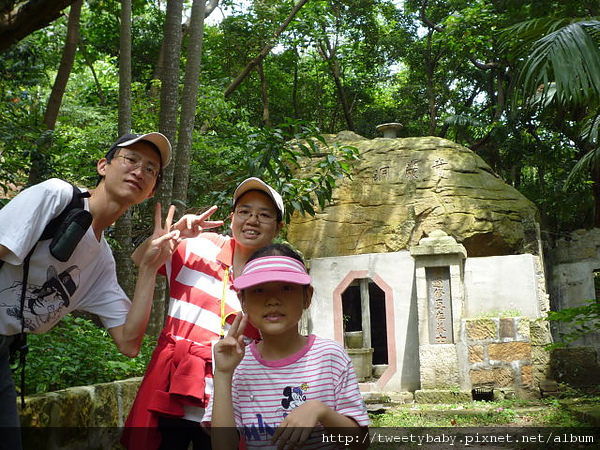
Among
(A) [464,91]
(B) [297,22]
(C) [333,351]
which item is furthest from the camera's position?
(A) [464,91]

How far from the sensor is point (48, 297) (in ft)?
6.48

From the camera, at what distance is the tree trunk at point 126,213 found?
5668 millimetres

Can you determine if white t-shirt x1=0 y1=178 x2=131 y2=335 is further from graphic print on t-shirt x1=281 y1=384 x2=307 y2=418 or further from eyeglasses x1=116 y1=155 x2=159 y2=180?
graphic print on t-shirt x1=281 y1=384 x2=307 y2=418

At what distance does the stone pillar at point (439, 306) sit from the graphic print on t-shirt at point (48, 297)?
24.4 feet

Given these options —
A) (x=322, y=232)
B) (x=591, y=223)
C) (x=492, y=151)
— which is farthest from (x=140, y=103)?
(x=591, y=223)

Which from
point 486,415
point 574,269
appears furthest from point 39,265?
point 574,269

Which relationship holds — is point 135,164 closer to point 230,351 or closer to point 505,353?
point 230,351

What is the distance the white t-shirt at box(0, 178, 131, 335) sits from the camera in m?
1.84

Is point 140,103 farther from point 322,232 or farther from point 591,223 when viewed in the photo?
point 591,223

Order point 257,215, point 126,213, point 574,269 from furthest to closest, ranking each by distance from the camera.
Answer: point 574,269 → point 126,213 → point 257,215

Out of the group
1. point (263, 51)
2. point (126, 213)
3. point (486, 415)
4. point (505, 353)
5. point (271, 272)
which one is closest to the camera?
point (271, 272)

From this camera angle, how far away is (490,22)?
1363cm

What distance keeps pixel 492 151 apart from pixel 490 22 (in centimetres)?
415

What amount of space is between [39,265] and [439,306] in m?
7.89
